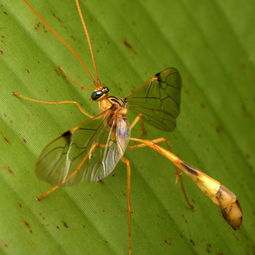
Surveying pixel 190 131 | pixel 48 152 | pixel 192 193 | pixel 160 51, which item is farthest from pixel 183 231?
pixel 160 51

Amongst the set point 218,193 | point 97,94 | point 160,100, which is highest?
point 97,94

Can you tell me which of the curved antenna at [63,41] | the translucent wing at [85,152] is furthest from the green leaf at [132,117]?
the translucent wing at [85,152]

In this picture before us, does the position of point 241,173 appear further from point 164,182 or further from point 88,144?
point 88,144

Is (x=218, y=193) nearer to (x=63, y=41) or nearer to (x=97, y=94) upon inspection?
(x=97, y=94)

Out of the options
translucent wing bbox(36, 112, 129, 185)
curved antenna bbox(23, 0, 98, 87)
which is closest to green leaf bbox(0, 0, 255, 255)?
curved antenna bbox(23, 0, 98, 87)

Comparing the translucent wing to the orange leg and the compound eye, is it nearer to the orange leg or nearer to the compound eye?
the compound eye

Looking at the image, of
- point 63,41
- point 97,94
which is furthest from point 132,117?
point 63,41

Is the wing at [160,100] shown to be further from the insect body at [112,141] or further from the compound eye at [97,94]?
the compound eye at [97,94]
